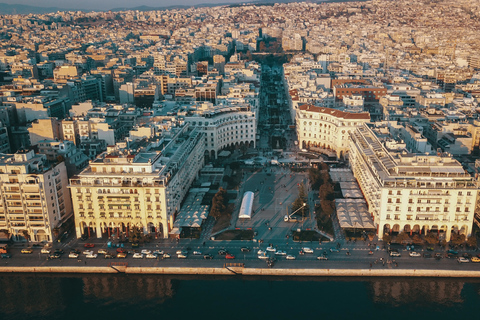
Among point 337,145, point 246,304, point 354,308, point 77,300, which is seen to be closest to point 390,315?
point 354,308

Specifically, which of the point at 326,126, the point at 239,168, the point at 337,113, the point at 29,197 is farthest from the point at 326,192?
the point at 29,197

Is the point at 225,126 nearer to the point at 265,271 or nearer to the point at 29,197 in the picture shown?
the point at 29,197

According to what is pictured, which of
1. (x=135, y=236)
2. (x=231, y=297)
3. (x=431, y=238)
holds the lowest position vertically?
(x=231, y=297)

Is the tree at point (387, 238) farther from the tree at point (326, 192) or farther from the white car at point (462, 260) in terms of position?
the tree at point (326, 192)

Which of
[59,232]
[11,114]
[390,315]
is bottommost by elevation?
[390,315]

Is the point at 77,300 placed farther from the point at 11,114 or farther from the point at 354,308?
the point at 11,114

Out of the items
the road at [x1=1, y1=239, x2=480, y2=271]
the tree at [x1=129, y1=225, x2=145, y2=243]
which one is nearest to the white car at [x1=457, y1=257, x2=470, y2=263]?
the road at [x1=1, y1=239, x2=480, y2=271]

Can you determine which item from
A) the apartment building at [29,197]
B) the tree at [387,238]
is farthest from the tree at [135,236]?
the tree at [387,238]
